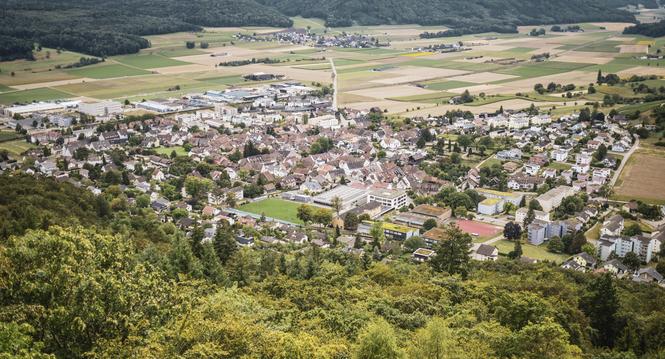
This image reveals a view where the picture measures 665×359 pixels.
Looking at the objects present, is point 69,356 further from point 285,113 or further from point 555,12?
point 555,12

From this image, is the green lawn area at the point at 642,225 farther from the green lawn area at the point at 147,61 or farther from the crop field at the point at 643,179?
the green lawn area at the point at 147,61

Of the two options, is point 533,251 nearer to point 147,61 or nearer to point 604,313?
point 604,313

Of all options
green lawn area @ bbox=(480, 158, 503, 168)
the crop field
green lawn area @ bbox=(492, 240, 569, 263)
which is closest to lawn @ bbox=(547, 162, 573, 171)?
green lawn area @ bbox=(480, 158, 503, 168)

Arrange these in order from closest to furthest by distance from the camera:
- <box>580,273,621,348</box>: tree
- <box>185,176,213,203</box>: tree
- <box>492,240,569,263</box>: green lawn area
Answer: <box>580,273,621,348</box>: tree, <box>492,240,569,263</box>: green lawn area, <box>185,176,213,203</box>: tree

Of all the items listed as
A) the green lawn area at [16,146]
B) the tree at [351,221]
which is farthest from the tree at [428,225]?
the green lawn area at [16,146]

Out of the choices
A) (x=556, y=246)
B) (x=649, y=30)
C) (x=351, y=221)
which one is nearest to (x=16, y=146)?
(x=351, y=221)

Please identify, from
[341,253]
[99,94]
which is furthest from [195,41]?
[341,253]

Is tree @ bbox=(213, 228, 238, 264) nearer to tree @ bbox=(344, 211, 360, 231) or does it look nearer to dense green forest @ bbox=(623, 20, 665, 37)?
tree @ bbox=(344, 211, 360, 231)
